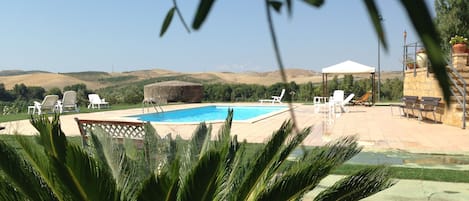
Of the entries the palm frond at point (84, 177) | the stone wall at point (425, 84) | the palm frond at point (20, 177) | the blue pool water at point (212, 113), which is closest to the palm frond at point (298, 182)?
the palm frond at point (84, 177)

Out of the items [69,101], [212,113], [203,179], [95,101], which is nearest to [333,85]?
[212,113]

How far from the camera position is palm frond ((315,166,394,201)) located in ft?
9.18

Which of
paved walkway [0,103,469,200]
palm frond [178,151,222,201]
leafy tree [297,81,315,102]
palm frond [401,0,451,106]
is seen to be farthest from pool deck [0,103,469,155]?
leafy tree [297,81,315,102]

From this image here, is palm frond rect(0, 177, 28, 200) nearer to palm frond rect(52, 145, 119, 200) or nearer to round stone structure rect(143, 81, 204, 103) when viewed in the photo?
palm frond rect(52, 145, 119, 200)

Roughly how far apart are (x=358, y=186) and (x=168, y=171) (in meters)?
1.45

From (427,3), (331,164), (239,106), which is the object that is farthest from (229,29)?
(239,106)

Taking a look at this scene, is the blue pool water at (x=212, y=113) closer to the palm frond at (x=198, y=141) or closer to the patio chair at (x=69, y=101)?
the patio chair at (x=69, y=101)

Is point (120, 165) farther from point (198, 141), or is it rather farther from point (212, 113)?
point (212, 113)

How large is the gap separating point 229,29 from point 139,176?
2.34 meters

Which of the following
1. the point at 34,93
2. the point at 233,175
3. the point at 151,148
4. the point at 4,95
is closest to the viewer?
the point at 233,175

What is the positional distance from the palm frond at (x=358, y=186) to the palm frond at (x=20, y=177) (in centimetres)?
169

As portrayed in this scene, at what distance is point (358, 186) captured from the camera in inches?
111

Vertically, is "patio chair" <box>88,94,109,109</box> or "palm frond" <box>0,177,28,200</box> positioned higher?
"palm frond" <box>0,177,28,200</box>

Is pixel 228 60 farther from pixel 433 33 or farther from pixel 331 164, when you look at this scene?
pixel 331 164
